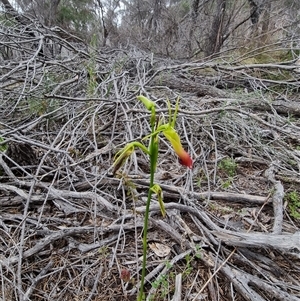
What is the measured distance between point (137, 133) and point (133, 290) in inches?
43.1

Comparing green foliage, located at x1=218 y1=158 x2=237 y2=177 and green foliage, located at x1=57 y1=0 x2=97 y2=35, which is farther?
green foliage, located at x1=57 y1=0 x2=97 y2=35

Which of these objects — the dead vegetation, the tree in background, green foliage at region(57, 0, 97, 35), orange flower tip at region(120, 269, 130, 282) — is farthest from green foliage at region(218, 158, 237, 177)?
green foliage at region(57, 0, 97, 35)

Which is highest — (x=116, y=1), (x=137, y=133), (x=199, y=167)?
(x=116, y=1)

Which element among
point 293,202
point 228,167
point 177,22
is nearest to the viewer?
point 293,202

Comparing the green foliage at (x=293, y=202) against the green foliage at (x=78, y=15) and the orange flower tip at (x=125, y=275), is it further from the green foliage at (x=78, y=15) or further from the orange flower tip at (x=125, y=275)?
the green foliage at (x=78, y=15)

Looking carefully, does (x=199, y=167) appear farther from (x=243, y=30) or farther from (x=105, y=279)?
(x=243, y=30)

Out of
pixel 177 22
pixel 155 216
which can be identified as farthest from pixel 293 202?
pixel 177 22

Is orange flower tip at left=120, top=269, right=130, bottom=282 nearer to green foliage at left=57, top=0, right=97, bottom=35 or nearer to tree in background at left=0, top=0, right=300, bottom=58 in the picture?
tree in background at left=0, top=0, right=300, bottom=58

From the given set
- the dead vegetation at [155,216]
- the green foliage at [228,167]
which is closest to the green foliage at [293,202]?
the dead vegetation at [155,216]

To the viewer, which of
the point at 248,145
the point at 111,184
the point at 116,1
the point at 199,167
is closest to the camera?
the point at 111,184

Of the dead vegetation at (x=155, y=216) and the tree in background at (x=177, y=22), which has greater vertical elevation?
the tree in background at (x=177, y=22)

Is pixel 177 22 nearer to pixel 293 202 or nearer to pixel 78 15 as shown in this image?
pixel 78 15

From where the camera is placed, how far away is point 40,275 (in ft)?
3.46

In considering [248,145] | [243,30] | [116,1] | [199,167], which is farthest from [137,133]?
[116,1]
